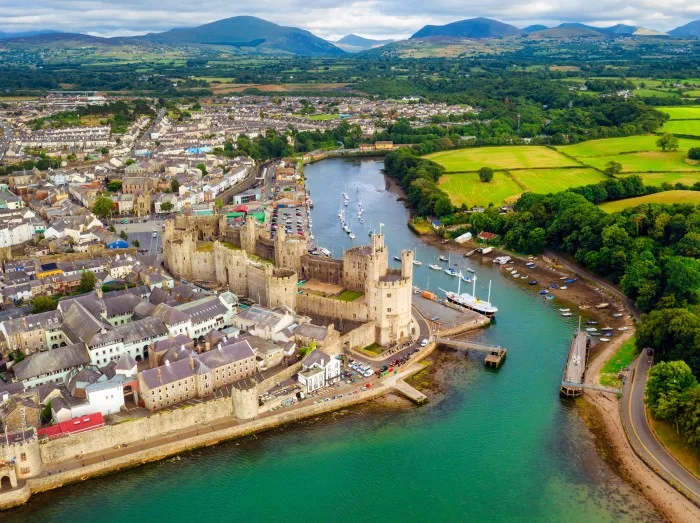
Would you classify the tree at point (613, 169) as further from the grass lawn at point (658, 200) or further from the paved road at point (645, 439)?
the paved road at point (645, 439)

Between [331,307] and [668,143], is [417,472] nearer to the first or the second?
[331,307]

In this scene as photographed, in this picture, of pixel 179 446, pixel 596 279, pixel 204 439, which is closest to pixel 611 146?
pixel 596 279

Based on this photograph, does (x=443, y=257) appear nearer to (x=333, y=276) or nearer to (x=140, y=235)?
(x=333, y=276)

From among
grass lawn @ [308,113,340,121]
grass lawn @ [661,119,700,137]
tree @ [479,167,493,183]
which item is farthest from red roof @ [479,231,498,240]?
grass lawn @ [308,113,340,121]

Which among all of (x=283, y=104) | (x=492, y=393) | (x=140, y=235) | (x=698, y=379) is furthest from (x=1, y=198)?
(x=283, y=104)

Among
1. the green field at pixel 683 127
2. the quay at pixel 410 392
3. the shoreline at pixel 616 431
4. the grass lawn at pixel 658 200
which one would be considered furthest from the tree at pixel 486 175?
the quay at pixel 410 392

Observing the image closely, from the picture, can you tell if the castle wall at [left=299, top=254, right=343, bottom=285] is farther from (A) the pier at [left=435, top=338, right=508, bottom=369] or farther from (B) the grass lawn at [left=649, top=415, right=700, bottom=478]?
(B) the grass lawn at [left=649, top=415, right=700, bottom=478]
